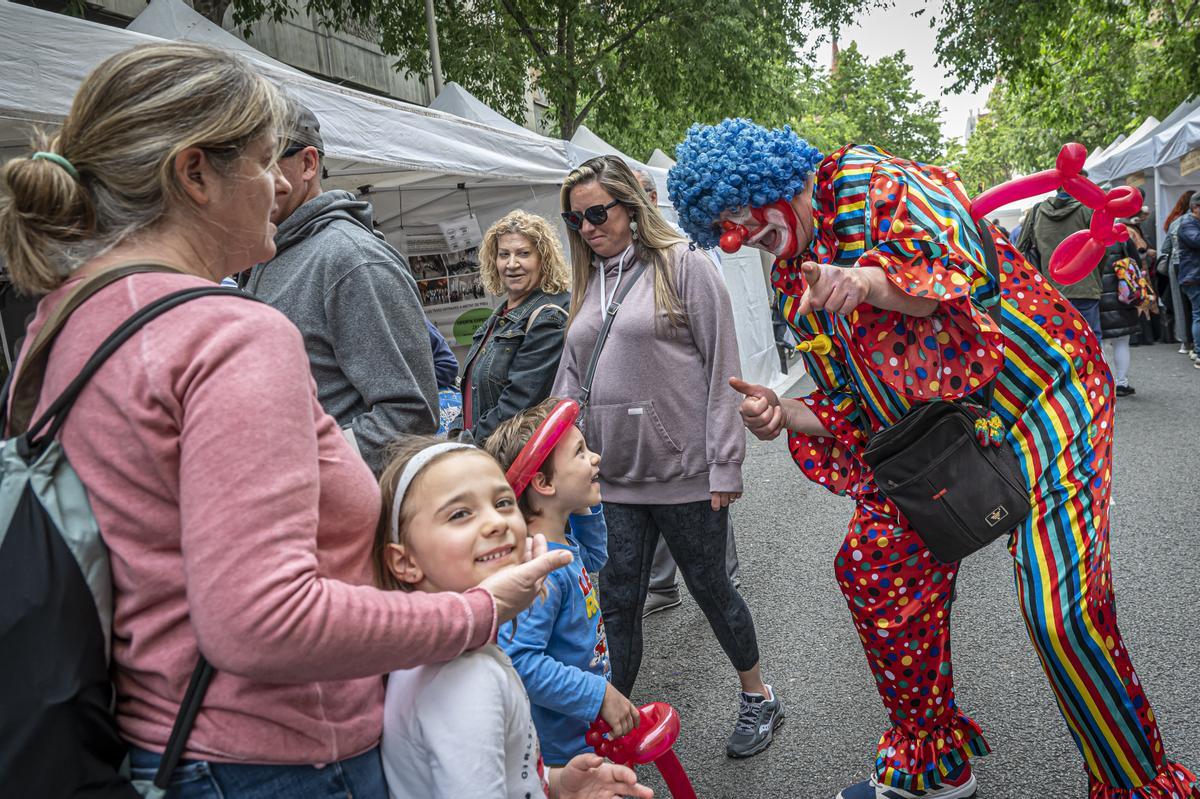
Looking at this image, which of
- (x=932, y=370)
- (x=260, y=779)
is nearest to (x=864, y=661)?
(x=932, y=370)

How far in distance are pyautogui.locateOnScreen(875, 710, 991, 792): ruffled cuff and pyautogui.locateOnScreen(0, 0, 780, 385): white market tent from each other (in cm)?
220

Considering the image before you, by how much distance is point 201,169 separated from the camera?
114cm

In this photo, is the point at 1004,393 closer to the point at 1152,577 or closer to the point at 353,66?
the point at 1152,577

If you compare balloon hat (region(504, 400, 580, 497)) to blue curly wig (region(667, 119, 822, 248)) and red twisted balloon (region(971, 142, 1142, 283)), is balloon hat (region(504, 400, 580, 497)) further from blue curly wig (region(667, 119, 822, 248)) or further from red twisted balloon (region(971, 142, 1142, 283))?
red twisted balloon (region(971, 142, 1142, 283))

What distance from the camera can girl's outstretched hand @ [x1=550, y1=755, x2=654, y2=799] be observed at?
5.52 feet

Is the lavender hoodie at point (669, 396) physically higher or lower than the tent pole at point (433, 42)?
lower

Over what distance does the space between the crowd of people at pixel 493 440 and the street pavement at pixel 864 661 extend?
17cm

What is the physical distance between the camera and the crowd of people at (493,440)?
1.03 meters

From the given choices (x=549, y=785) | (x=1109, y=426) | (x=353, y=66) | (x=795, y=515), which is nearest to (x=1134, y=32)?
(x=353, y=66)

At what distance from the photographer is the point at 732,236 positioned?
2.34m

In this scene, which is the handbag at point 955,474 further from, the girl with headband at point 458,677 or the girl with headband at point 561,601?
the girl with headband at point 458,677

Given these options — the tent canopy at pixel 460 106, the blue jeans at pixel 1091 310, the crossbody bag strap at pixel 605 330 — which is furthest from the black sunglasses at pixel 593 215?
the blue jeans at pixel 1091 310

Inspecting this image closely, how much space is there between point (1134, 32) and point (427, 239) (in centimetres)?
1553

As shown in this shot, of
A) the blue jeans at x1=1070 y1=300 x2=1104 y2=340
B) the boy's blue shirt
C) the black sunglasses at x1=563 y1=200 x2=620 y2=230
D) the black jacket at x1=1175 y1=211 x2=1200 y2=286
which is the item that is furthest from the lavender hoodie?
the black jacket at x1=1175 y1=211 x2=1200 y2=286
